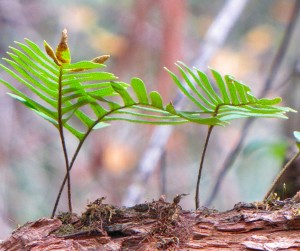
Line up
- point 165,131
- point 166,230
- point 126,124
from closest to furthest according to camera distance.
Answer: point 166,230, point 165,131, point 126,124

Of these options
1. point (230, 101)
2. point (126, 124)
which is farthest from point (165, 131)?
point (126, 124)

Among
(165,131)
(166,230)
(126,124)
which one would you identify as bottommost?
(166,230)

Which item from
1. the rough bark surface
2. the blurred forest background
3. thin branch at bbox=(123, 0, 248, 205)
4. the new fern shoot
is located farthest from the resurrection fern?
the blurred forest background

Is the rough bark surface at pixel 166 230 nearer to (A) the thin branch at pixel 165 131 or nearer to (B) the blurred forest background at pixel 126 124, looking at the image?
(A) the thin branch at pixel 165 131

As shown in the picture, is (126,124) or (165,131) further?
(126,124)

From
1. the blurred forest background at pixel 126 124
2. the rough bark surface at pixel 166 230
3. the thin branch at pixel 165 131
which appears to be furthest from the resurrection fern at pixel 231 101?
the blurred forest background at pixel 126 124

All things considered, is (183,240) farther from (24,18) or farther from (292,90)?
(24,18)

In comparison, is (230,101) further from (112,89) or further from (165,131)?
(165,131)

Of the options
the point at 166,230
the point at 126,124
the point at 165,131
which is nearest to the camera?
the point at 166,230
